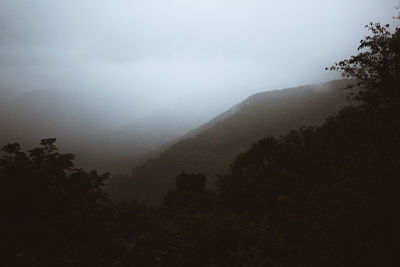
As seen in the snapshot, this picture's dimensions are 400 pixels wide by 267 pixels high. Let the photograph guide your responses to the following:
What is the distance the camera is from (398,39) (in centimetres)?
730

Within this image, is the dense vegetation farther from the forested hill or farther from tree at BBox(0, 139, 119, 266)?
the forested hill

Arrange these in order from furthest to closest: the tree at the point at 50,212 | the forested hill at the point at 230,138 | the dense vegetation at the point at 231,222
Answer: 1. the forested hill at the point at 230,138
2. the tree at the point at 50,212
3. the dense vegetation at the point at 231,222

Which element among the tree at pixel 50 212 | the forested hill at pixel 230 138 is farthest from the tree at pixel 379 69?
the forested hill at pixel 230 138

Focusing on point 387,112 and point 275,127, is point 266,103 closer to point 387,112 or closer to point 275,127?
point 275,127

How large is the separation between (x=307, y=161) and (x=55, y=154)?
77.0 feet

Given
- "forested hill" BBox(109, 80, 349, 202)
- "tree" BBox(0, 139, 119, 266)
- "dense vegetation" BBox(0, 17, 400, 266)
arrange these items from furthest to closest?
1. "forested hill" BBox(109, 80, 349, 202)
2. "tree" BBox(0, 139, 119, 266)
3. "dense vegetation" BBox(0, 17, 400, 266)

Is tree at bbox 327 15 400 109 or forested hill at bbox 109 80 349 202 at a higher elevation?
tree at bbox 327 15 400 109

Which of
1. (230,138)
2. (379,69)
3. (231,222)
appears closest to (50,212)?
(231,222)

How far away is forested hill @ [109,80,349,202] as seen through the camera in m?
94.1

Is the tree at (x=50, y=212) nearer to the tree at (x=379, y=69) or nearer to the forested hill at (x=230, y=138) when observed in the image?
the tree at (x=379, y=69)

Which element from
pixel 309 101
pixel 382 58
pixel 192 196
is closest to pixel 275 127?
pixel 309 101

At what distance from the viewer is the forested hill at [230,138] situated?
94125 mm

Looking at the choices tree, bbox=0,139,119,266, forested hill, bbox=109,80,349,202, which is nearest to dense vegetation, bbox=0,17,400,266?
tree, bbox=0,139,119,266

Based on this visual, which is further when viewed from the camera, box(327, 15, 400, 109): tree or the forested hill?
the forested hill
